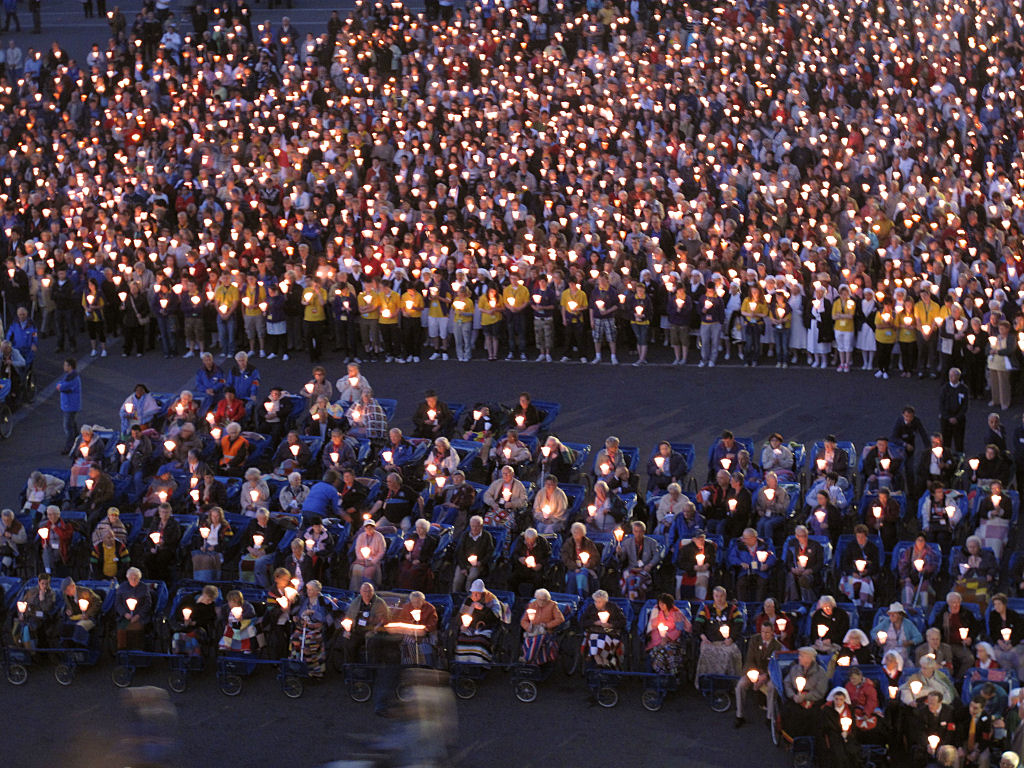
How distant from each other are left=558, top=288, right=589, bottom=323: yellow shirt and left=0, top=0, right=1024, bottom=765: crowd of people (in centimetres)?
7

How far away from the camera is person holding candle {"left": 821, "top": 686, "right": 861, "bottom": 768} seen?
53.3 feet

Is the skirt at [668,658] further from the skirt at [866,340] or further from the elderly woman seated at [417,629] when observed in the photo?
the skirt at [866,340]

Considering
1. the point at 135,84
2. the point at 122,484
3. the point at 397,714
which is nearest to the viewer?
the point at 397,714

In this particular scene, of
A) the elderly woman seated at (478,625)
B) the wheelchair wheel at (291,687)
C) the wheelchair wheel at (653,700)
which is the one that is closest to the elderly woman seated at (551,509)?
the elderly woman seated at (478,625)

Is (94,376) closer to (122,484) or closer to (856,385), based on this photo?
(122,484)

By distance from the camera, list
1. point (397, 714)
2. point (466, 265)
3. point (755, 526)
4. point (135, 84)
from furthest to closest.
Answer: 1. point (135, 84)
2. point (466, 265)
3. point (755, 526)
4. point (397, 714)

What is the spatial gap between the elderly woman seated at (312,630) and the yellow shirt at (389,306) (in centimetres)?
915

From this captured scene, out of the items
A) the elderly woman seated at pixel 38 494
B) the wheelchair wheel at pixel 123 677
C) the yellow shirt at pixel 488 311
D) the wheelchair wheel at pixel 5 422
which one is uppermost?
the yellow shirt at pixel 488 311

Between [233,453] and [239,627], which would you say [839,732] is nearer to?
[239,627]

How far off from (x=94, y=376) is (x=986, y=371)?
13.0m

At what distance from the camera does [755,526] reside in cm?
2073

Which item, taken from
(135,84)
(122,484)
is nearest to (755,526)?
(122,484)

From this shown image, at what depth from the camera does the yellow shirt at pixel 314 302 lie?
90.2 feet

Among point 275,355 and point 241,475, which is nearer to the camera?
point 241,475
